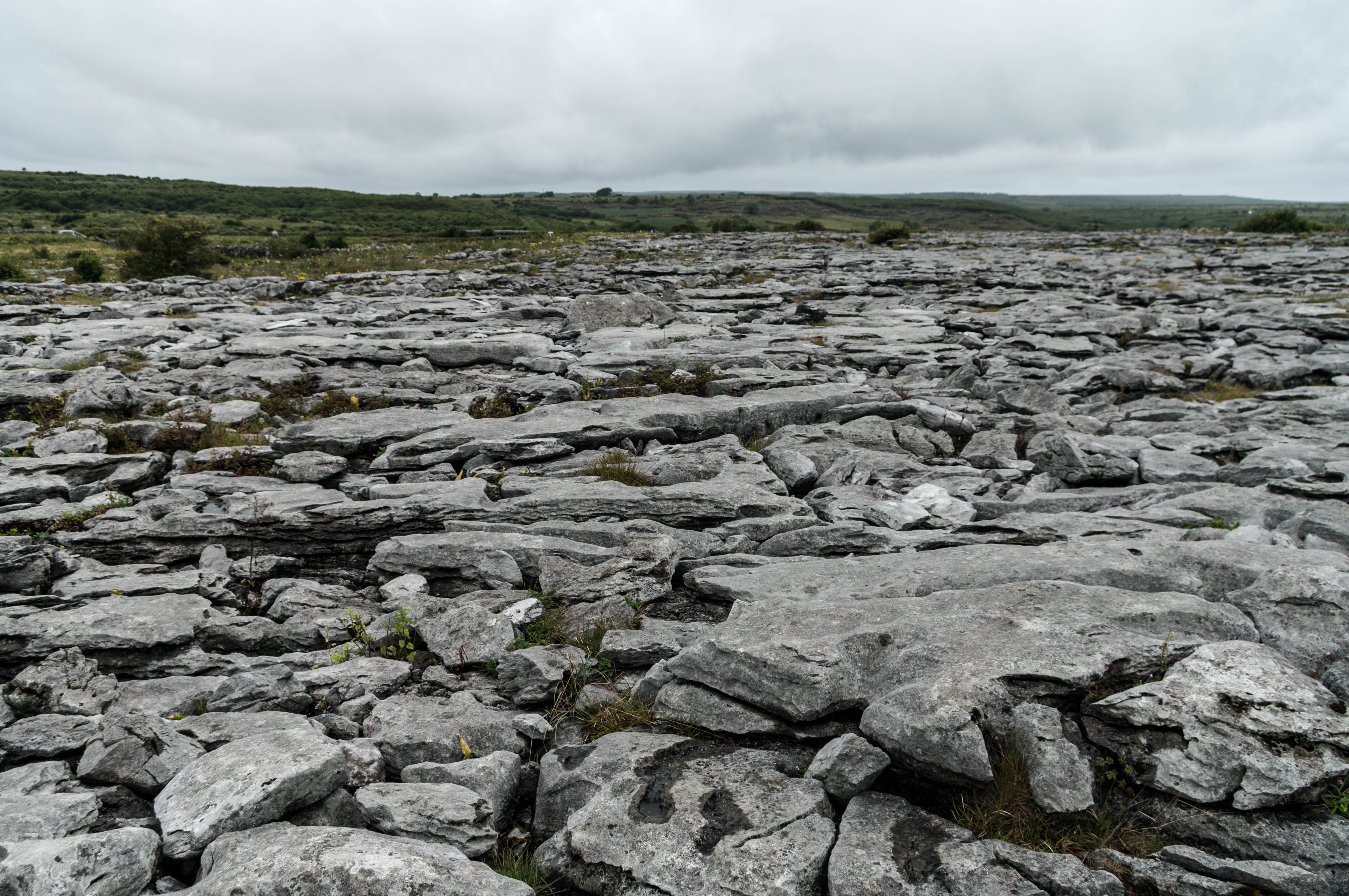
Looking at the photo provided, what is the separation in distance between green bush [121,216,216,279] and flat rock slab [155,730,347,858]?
132 feet

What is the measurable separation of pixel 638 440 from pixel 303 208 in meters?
141

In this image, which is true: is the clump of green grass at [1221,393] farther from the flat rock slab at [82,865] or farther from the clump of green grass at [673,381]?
the flat rock slab at [82,865]

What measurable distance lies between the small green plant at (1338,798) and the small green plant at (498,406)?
1140 centimetres

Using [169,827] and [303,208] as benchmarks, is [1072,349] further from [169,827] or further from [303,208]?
[303,208]

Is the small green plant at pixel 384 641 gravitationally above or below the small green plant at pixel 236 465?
below

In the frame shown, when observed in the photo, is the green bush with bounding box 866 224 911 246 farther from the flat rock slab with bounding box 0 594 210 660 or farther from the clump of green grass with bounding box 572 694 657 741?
the flat rock slab with bounding box 0 594 210 660

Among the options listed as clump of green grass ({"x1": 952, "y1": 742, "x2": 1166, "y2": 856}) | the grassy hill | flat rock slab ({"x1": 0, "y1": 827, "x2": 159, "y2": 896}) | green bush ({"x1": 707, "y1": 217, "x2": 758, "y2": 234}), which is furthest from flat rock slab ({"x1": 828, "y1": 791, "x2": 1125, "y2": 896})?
the grassy hill

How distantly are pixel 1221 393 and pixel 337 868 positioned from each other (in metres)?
18.6

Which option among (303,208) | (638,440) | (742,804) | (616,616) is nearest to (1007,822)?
(742,804)

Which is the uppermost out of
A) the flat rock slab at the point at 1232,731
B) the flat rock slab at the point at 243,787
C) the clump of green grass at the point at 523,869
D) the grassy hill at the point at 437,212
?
the grassy hill at the point at 437,212

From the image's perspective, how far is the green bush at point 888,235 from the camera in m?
56.0

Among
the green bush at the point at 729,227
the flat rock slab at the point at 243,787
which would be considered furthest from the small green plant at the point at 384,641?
the green bush at the point at 729,227

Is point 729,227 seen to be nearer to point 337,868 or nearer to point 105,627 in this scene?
point 105,627

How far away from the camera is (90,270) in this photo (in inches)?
1305
